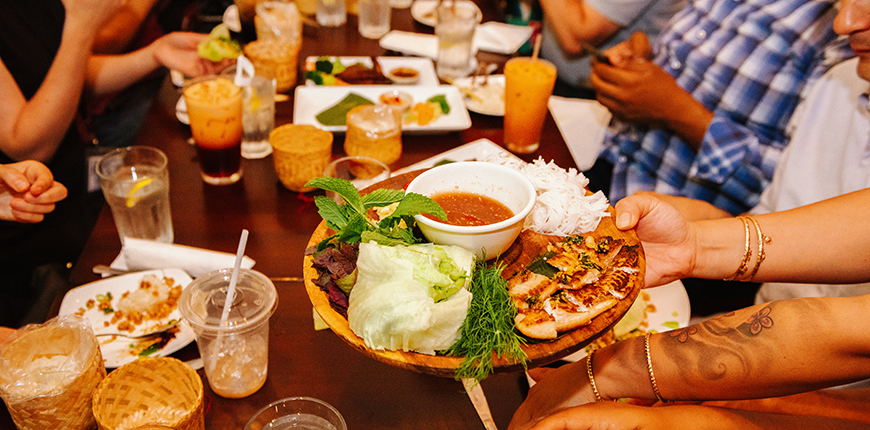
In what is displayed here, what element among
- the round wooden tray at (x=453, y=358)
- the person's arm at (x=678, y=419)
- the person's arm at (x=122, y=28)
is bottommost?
the person's arm at (x=122, y=28)

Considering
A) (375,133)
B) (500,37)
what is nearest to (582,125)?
(500,37)

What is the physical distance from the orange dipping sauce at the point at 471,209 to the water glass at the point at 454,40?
6.13ft

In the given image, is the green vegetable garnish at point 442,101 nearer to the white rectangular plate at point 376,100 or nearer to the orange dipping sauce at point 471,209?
the white rectangular plate at point 376,100

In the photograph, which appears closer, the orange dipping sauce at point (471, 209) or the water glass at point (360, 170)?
the orange dipping sauce at point (471, 209)

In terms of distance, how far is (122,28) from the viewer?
3.60 metres

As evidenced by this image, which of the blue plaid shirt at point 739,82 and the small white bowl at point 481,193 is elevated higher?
the small white bowl at point 481,193

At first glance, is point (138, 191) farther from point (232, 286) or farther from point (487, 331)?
point (487, 331)

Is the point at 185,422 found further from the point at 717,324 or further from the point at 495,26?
the point at 495,26

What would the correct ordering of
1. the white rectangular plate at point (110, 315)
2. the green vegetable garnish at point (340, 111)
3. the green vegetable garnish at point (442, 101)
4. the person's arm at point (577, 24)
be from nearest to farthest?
the white rectangular plate at point (110, 315) → the green vegetable garnish at point (340, 111) → the green vegetable garnish at point (442, 101) → the person's arm at point (577, 24)

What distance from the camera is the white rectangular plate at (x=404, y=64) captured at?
3.17m

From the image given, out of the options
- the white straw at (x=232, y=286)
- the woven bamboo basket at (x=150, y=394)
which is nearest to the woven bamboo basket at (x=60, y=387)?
the woven bamboo basket at (x=150, y=394)

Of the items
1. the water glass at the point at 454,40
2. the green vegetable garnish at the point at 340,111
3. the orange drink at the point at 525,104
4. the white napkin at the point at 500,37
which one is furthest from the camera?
the white napkin at the point at 500,37

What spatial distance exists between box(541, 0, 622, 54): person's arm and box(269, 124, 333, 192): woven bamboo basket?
2.17m

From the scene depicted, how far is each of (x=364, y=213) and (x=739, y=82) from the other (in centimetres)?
247
